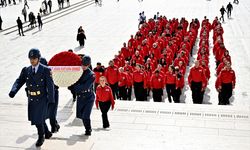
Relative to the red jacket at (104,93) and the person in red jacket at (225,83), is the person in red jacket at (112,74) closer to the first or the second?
the person in red jacket at (225,83)

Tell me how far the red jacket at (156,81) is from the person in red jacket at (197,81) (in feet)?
3.04

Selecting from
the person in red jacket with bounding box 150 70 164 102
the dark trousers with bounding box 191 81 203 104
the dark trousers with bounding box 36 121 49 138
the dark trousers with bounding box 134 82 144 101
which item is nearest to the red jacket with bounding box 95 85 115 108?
the dark trousers with bounding box 36 121 49 138

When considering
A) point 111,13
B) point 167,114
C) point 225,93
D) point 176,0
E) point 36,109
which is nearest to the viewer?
point 36,109

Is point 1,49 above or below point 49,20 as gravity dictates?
below

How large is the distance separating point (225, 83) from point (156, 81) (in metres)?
2.21

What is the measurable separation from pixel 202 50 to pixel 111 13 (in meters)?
22.2

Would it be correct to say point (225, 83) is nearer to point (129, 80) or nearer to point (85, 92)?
point (129, 80)

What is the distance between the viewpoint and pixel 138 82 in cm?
1314

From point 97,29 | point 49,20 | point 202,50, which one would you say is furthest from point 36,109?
point 49,20

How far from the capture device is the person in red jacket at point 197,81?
12.4m

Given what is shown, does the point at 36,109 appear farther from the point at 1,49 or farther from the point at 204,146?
the point at 1,49

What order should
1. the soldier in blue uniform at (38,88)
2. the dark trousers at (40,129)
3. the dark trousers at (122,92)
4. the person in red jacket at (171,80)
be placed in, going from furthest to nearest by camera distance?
the dark trousers at (122,92) < the person in red jacket at (171,80) < the dark trousers at (40,129) < the soldier in blue uniform at (38,88)

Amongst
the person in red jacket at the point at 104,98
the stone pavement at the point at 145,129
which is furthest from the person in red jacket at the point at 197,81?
the person in red jacket at the point at 104,98

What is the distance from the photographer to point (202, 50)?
15539 millimetres
